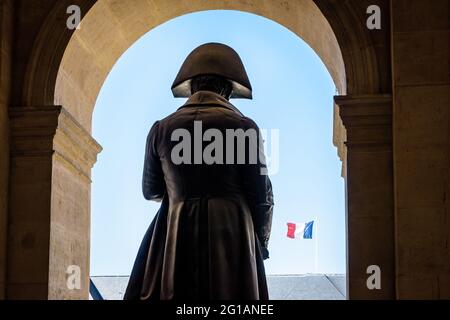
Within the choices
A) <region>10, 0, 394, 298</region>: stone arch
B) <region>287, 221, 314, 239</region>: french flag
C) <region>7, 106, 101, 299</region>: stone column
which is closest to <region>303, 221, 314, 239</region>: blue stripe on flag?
<region>287, 221, 314, 239</region>: french flag

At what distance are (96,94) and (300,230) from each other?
838cm

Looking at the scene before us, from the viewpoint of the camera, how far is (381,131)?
11648 millimetres

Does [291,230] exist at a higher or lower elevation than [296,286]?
higher

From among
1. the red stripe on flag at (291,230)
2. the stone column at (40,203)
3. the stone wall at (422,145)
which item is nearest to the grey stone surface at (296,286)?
the red stripe on flag at (291,230)

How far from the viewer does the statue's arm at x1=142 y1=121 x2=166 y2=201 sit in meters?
9.22

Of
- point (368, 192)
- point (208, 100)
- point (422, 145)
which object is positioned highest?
point (208, 100)

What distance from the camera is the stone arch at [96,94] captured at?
1163 cm

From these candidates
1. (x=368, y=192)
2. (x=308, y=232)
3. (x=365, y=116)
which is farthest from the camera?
(x=308, y=232)

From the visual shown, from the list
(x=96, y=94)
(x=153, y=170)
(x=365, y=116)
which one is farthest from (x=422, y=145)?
(x=96, y=94)

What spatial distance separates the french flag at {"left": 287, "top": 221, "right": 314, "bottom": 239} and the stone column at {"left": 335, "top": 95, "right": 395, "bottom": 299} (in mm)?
9608

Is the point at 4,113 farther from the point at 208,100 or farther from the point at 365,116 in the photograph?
the point at 365,116

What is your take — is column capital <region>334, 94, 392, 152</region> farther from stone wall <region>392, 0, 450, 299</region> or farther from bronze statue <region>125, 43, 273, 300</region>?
bronze statue <region>125, 43, 273, 300</region>

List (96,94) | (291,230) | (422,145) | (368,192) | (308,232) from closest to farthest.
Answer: (422,145) < (368,192) < (96,94) < (308,232) < (291,230)

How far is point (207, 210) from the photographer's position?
887cm
